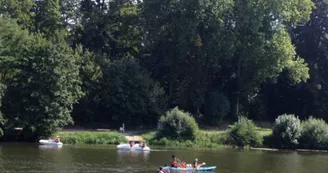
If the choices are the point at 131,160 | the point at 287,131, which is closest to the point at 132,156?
the point at 131,160

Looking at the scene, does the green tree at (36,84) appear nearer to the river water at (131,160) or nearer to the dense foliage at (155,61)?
the dense foliage at (155,61)

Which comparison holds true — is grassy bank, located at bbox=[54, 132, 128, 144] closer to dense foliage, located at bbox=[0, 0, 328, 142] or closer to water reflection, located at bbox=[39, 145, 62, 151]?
dense foliage, located at bbox=[0, 0, 328, 142]

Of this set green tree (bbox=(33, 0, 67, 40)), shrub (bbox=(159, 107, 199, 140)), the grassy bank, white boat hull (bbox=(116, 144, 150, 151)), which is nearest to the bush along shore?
shrub (bbox=(159, 107, 199, 140))

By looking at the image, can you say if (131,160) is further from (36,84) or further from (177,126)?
(36,84)

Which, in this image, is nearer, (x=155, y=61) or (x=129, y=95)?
(x=129, y=95)

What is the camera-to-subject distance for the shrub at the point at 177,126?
204ft

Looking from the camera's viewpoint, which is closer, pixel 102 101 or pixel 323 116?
pixel 102 101

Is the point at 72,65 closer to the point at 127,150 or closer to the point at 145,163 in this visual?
the point at 127,150

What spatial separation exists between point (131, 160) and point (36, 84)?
18.3 m

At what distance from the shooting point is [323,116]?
83.5 m

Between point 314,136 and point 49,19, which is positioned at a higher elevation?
point 49,19

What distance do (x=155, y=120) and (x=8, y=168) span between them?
34.8m

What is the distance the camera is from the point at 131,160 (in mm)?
47031

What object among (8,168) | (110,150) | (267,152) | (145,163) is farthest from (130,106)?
(8,168)
